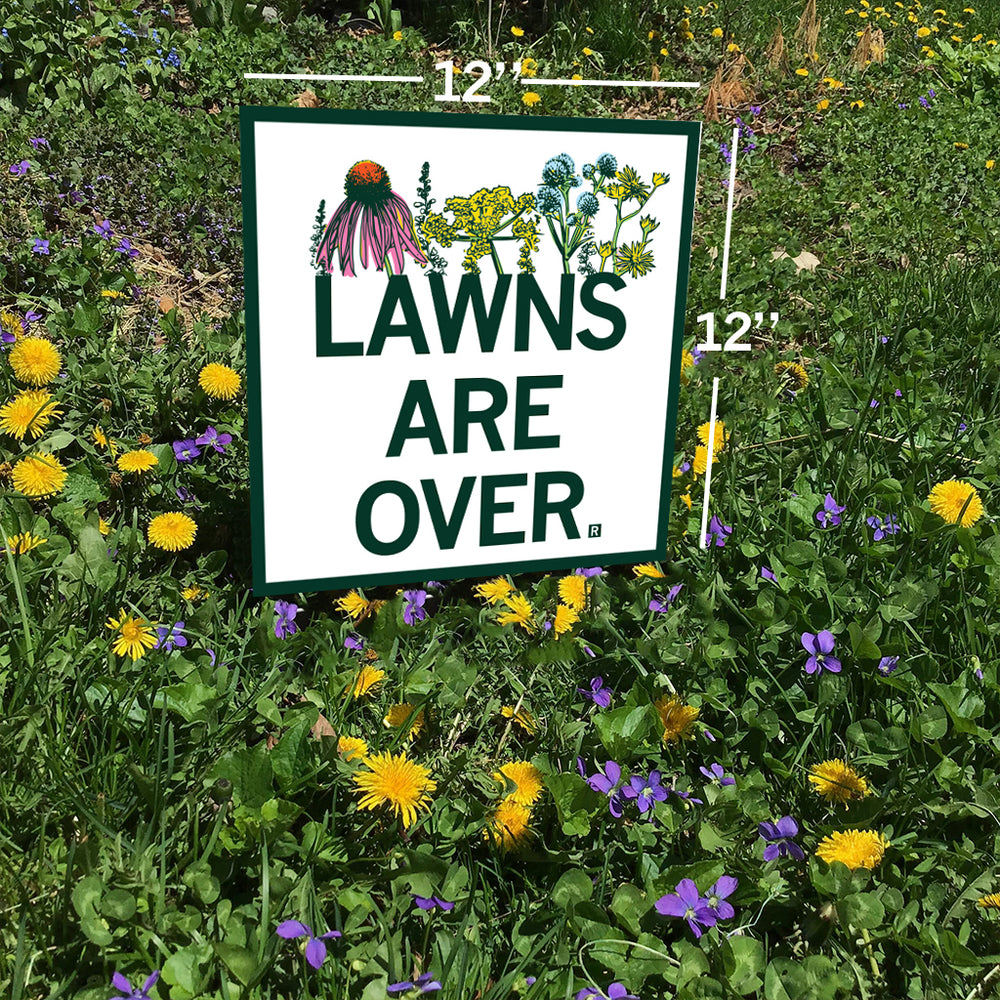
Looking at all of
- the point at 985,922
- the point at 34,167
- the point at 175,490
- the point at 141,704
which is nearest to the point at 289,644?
the point at 141,704

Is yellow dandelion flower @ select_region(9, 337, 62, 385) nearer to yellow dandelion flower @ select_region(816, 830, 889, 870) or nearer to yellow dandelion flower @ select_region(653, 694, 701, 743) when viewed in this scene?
yellow dandelion flower @ select_region(653, 694, 701, 743)

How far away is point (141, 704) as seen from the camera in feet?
5.26

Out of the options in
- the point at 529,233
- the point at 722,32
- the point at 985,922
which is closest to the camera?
the point at 985,922

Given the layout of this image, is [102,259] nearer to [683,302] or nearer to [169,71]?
[169,71]

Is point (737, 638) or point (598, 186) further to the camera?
point (737, 638)

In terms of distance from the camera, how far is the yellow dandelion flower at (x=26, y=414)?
2.12 m

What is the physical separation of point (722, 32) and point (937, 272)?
2.53 m

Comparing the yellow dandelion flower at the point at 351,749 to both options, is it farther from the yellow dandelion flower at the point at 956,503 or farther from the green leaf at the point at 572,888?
the yellow dandelion flower at the point at 956,503

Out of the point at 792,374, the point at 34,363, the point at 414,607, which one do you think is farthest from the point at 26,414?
the point at 792,374

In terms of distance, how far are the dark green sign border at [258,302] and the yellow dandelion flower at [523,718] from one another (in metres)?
0.27

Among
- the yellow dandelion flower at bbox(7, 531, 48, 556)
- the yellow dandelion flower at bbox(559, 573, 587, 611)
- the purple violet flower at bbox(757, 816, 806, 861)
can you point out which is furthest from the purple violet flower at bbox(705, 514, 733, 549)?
the yellow dandelion flower at bbox(7, 531, 48, 556)

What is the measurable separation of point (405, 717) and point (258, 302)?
73 centimetres

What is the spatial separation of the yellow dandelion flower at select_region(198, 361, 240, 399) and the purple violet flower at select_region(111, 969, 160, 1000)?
1.37 m

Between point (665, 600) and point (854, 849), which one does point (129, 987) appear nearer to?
point (854, 849)
